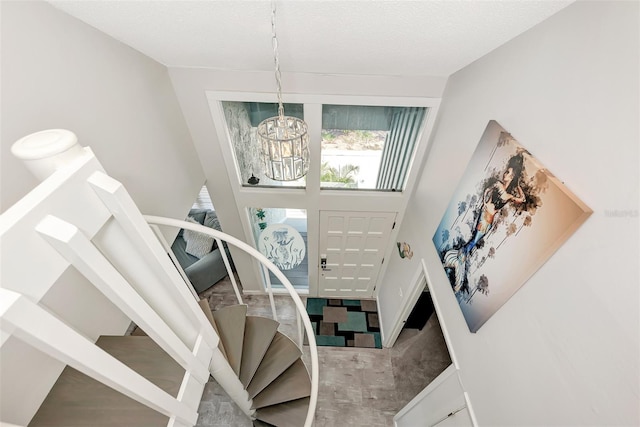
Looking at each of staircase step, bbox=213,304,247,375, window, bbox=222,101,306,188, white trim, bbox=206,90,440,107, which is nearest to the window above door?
window, bbox=222,101,306,188

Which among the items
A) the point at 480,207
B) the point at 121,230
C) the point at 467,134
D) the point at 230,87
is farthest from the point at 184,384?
the point at 467,134

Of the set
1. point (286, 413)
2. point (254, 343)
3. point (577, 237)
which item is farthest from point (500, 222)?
point (286, 413)

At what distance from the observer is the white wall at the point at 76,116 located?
1.17m

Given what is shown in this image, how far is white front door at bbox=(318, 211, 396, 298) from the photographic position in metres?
3.37

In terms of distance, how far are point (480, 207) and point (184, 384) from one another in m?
1.97

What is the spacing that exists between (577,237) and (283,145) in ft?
4.23

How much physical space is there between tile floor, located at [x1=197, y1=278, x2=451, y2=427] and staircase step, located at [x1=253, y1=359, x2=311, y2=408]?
0.65 metres

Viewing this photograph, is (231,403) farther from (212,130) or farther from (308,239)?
(212,130)

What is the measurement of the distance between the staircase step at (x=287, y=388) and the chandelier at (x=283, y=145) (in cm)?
222

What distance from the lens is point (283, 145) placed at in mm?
1428

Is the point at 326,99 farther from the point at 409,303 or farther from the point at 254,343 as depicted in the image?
the point at 254,343

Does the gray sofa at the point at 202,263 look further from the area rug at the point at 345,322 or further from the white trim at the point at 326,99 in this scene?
the white trim at the point at 326,99

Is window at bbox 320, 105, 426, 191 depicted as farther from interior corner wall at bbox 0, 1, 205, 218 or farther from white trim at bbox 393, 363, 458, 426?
white trim at bbox 393, 363, 458, 426

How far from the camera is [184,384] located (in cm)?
158
